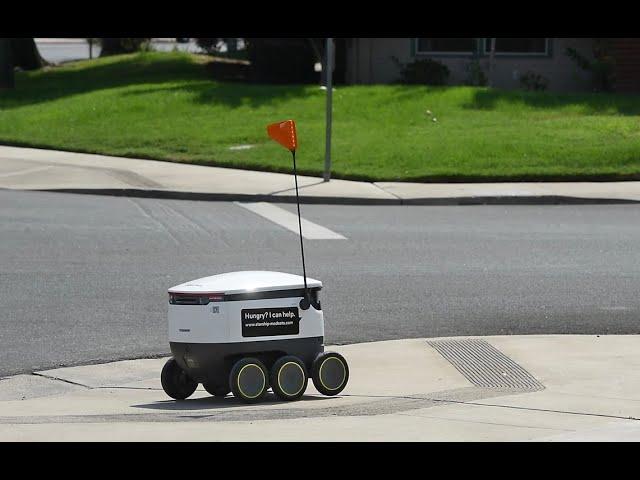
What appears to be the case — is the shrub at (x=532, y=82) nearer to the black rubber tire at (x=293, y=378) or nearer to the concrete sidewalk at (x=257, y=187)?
the concrete sidewalk at (x=257, y=187)

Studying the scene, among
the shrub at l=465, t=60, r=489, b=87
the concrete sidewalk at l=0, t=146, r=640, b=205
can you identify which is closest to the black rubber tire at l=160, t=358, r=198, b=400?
the concrete sidewalk at l=0, t=146, r=640, b=205

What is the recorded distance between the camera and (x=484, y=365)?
9023 millimetres

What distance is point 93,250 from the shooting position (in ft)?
45.2

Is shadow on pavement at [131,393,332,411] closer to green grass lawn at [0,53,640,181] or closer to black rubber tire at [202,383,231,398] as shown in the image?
black rubber tire at [202,383,231,398]

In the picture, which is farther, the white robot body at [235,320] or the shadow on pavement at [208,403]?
the shadow on pavement at [208,403]

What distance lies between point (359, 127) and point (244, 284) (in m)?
17.8

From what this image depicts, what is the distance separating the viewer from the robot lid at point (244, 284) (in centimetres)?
757

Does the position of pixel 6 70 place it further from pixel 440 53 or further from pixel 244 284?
pixel 244 284

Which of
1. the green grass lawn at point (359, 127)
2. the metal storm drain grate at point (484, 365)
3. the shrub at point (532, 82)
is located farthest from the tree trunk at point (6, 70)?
the metal storm drain grate at point (484, 365)

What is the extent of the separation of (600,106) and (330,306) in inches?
673

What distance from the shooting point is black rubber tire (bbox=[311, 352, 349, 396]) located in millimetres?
7895
